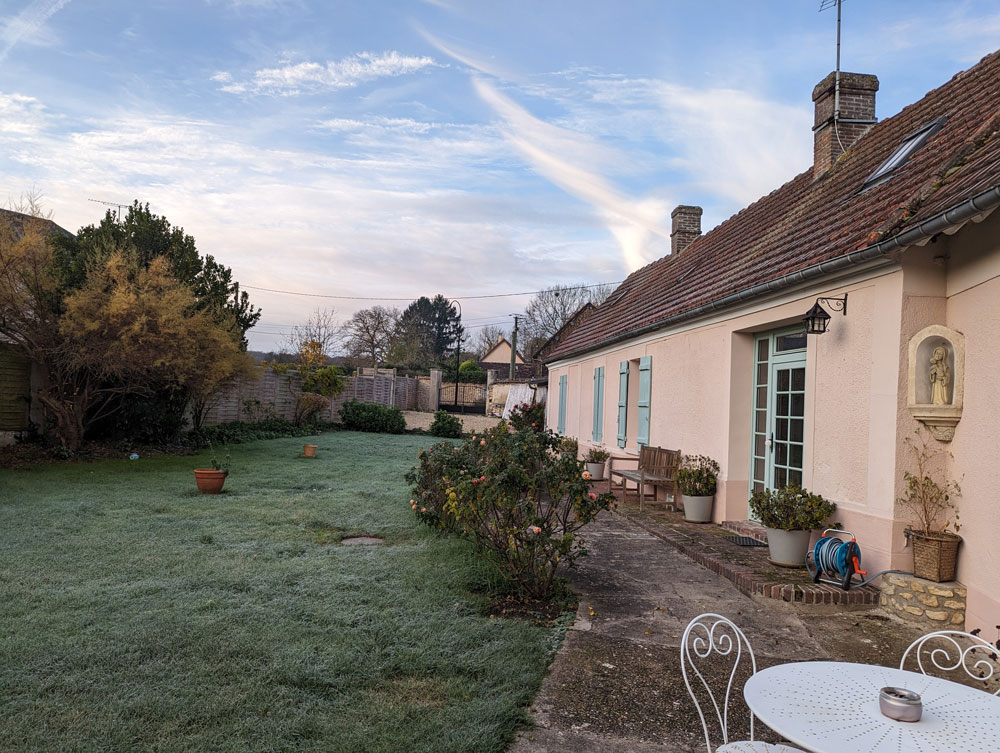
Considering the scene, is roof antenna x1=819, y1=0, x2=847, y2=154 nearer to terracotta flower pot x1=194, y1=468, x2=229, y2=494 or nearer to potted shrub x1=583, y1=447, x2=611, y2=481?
potted shrub x1=583, y1=447, x2=611, y2=481

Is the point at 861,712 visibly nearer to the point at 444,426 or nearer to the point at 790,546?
the point at 790,546

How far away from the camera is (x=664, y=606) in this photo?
4.83 metres

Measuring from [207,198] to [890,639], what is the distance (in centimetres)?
1243

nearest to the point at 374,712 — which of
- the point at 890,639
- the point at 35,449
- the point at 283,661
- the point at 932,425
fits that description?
the point at 283,661

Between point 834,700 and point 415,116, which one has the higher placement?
point 415,116

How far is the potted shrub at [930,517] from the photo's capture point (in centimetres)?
448

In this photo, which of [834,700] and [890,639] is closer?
[834,700]

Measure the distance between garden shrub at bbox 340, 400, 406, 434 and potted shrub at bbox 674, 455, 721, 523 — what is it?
17.5m

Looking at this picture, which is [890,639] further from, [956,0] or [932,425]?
[956,0]

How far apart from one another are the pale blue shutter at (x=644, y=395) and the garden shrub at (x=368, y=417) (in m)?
15.2

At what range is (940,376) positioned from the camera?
4.62 meters

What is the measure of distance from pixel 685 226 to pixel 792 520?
10078 millimetres

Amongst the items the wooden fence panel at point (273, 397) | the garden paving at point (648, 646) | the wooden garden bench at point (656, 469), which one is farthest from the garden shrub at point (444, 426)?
the garden paving at point (648, 646)

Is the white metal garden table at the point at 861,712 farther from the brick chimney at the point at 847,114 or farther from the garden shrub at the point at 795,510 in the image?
the brick chimney at the point at 847,114
